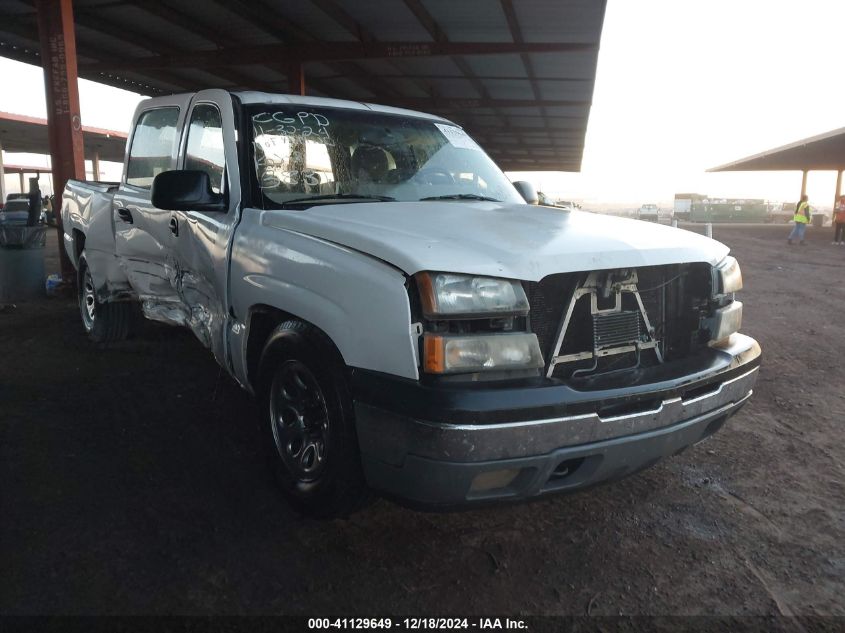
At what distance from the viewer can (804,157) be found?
33281mm

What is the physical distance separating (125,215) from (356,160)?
6.64 ft

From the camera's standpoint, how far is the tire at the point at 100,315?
553 centimetres

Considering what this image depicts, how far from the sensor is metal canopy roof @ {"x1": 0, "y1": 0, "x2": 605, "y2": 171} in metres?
10.8

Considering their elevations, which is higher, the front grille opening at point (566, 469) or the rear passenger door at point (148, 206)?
the rear passenger door at point (148, 206)

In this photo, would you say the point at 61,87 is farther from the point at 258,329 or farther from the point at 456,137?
the point at 258,329

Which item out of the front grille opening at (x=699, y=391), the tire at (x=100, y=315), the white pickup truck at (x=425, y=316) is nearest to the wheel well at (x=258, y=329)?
the white pickup truck at (x=425, y=316)

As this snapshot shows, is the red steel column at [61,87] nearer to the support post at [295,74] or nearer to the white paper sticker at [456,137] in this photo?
the support post at [295,74]

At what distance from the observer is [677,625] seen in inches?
83.8

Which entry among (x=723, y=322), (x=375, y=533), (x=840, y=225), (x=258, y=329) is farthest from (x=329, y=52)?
(x=840, y=225)

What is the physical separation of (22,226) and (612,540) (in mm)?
8100

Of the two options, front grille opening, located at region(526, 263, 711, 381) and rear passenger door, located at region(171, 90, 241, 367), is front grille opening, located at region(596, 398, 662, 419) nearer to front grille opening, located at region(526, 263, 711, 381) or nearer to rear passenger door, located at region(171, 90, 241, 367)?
front grille opening, located at region(526, 263, 711, 381)

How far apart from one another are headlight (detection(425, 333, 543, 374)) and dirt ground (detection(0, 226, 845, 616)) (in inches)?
25.4

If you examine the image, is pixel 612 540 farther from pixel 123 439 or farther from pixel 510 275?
pixel 123 439

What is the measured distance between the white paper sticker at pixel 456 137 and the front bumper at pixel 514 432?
2.07 metres
